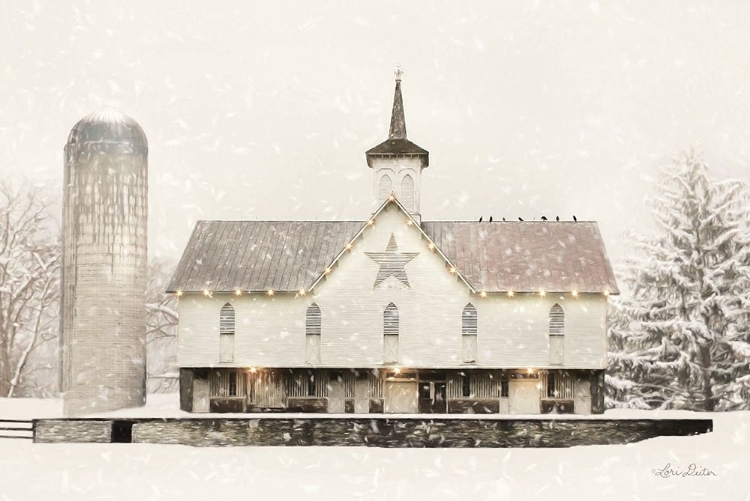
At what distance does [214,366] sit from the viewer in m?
41.9

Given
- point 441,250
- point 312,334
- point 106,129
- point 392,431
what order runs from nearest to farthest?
point 392,431 → point 312,334 → point 441,250 → point 106,129

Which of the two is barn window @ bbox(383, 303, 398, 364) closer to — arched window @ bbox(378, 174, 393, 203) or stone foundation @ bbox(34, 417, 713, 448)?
stone foundation @ bbox(34, 417, 713, 448)

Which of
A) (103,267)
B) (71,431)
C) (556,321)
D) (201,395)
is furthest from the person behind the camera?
(103,267)

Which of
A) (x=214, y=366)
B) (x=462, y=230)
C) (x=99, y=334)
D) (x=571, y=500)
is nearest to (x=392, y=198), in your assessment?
(x=462, y=230)

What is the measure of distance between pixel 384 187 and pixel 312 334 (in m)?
7.09

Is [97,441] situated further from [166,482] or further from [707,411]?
[707,411]

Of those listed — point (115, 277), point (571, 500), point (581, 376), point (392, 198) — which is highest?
point (392, 198)

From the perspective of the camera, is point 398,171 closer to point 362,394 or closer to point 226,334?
point 362,394

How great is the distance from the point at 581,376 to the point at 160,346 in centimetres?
3788

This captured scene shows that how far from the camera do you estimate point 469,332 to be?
41625mm

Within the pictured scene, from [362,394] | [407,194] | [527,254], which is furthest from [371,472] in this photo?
[407,194]

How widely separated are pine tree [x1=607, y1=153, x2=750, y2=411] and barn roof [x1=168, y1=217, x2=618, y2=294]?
16.2 feet

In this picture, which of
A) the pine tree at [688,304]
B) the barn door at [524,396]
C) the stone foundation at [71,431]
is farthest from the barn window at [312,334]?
the pine tree at [688,304]

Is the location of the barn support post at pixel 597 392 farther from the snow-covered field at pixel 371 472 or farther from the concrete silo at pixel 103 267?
the concrete silo at pixel 103 267
